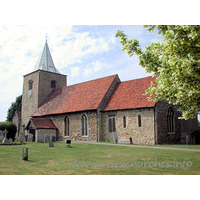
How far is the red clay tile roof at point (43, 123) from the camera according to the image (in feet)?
85.7

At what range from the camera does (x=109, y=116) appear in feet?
78.1

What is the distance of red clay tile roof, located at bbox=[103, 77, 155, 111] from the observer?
21734 millimetres

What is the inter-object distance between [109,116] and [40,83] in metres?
16.3

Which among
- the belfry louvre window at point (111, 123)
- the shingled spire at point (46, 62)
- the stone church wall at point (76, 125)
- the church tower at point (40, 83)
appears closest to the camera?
the belfry louvre window at point (111, 123)

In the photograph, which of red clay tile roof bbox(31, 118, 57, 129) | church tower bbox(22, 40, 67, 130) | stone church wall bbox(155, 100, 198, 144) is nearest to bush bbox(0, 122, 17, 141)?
red clay tile roof bbox(31, 118, 57, 129)

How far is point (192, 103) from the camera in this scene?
9406 mm

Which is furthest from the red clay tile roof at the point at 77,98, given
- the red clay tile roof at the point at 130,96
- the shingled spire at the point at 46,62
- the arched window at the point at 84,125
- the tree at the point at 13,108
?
the tree at the point at 13,108

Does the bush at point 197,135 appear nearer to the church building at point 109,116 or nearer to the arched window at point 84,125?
the church building at point 109,116

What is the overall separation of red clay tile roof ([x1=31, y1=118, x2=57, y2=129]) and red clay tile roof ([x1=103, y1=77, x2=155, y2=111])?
829 cm

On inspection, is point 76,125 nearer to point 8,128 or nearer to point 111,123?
point 111,123

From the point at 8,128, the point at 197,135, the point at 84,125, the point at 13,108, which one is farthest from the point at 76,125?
the point at 13,108

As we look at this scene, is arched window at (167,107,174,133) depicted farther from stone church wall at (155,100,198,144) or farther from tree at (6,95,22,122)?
tree at (6,95,22,122)

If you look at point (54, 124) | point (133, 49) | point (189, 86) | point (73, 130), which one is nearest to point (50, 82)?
point (54, 124)

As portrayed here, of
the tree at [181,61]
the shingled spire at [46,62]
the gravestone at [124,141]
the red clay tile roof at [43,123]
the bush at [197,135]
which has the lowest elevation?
the gravestone at [124,141]
